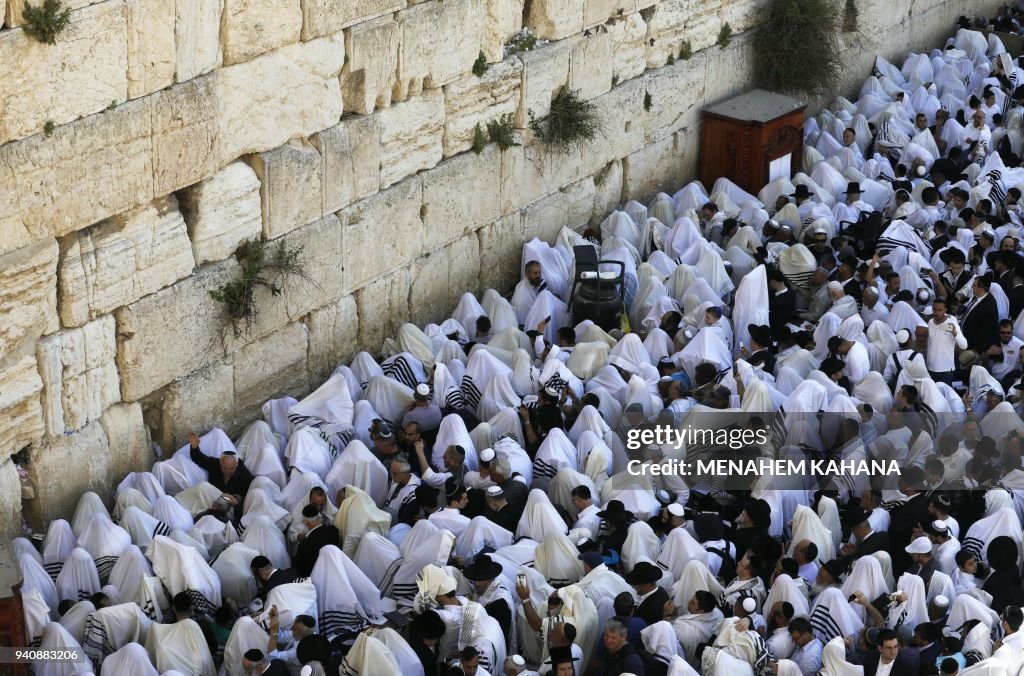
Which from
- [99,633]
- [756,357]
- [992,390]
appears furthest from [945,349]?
[99,633]

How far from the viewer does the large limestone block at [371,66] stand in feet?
34.9

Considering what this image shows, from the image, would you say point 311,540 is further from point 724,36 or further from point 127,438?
point 724,36

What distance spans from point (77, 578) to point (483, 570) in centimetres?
244

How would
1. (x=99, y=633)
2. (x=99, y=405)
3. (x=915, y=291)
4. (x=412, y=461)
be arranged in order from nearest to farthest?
(x=99, y=633), (x=99, y=405), (x=412, y=461), (x=915, y=291)

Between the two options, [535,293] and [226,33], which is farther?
[535,293]

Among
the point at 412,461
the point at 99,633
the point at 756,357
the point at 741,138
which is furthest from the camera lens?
the point at 741,138

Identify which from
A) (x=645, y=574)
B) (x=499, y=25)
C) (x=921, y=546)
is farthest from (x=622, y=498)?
(x=499, y=25)

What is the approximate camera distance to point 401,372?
435 inches

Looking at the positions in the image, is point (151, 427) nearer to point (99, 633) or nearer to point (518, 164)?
point (99, 633)

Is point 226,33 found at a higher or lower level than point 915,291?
higher

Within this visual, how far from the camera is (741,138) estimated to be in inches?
583

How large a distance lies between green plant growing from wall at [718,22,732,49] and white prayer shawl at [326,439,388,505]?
24.0 ft

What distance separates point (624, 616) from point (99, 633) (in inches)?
118

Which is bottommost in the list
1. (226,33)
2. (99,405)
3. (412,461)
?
(412,461)
